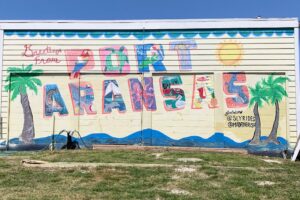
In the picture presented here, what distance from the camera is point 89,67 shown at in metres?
13.7

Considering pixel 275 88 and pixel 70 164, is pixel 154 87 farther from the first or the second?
pixel 70 164

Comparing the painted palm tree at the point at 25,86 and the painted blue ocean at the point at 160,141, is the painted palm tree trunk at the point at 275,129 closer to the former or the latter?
the painted blue ocean at the point at 160,141

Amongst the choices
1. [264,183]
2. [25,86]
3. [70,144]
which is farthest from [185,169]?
[25,86]

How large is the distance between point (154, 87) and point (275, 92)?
3.85 metres

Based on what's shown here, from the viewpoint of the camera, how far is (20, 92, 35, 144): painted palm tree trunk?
13750mm

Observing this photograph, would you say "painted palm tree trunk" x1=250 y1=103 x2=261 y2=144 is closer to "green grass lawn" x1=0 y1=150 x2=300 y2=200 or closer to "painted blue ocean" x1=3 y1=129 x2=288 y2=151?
"painted blue ocean" x1=3 y1=129 x2=288 y2=151

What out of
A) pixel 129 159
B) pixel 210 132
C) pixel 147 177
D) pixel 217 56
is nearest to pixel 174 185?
pixel 147 177

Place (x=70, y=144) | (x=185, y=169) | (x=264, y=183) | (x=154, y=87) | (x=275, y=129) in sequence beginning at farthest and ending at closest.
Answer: (x=154, y=87), (x=70, y=144), (x=275, y=129), (x=185, y=169), (x=264, y=183)

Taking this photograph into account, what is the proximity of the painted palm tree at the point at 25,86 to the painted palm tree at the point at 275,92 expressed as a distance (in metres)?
7.42

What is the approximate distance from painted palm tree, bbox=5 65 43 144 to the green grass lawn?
11.3ft

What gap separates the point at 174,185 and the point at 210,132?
6.08m

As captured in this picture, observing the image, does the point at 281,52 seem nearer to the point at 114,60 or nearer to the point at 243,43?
the point at 243,43

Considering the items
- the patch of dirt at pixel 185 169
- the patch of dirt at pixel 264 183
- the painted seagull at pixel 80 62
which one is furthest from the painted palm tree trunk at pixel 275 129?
the painted seagull at pixel 80 62

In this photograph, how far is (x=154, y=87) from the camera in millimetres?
13539
